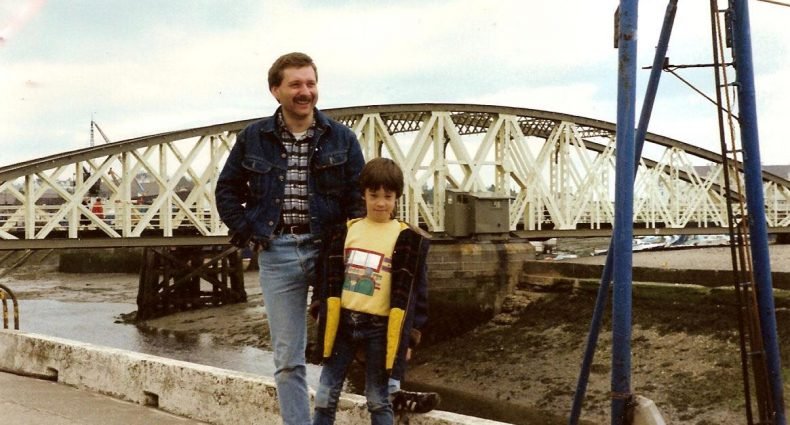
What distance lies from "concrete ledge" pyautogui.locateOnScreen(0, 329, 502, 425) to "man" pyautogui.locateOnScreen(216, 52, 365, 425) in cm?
93

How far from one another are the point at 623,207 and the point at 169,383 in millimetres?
3695

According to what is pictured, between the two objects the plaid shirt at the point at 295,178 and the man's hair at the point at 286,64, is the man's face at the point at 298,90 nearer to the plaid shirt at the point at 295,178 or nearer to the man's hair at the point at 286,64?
the man's hair at the point at 286,64

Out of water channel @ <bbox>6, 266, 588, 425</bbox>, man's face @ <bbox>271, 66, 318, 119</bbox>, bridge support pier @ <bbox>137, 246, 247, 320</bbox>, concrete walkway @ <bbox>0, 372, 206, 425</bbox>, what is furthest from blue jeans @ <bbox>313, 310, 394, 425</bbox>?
bridge support pier @ <bbox>137, 246, 247, 320</bbox>

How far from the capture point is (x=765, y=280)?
4.60 metres

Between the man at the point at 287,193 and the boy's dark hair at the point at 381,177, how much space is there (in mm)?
251

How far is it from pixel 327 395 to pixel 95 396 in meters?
3.51

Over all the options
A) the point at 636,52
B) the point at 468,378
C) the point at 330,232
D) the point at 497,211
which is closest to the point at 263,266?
the point at 330,232

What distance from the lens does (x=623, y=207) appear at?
4.11 meters

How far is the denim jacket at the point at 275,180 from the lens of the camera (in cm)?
409

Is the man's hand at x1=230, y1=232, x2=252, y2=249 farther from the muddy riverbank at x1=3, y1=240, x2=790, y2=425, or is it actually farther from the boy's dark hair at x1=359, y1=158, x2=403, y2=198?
the muddy riverbank at x1=3, y1=240, x2=790, y2=425

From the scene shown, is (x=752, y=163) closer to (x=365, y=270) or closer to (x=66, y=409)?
(x=365, y=270)

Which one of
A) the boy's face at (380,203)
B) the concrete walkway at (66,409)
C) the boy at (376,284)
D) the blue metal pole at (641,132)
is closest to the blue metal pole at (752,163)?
the blue metal pole at (641,132)

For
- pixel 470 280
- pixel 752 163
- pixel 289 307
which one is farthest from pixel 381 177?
pixel 470 280

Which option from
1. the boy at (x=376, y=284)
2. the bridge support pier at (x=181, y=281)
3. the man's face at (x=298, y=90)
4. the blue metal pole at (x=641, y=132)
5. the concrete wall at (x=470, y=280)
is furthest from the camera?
the bridge support pier at (x=181, y=281)
